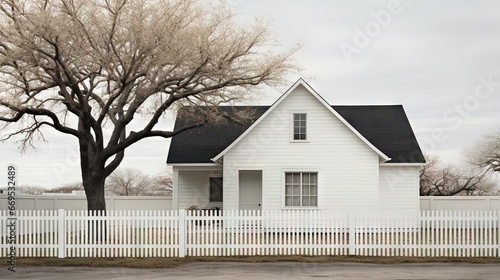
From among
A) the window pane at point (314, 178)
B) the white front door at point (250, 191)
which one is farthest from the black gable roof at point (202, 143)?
the window pane at point (314, 178)

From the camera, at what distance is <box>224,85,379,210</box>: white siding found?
33562 millimetres

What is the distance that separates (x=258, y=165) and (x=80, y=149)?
25.8 ft

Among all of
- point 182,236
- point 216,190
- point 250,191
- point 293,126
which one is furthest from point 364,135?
point 182,236

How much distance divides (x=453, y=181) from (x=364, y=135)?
28.2m

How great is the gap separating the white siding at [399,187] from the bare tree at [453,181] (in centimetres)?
2758

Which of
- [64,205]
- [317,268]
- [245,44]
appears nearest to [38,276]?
[317,268]

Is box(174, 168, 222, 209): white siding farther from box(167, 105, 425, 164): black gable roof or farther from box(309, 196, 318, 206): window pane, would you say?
box(309, 196, 318, 206): window pane

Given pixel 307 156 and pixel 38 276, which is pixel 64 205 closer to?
pixel 307 156

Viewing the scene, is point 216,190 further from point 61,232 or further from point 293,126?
point 61,232

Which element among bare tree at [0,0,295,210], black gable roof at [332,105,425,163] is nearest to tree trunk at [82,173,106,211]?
bare tree at [0,0,295,210]

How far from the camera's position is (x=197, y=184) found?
125 feet

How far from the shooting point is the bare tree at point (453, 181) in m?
62.8

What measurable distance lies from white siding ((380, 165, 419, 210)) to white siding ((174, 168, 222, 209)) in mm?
8225

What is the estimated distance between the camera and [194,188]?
124 ft
